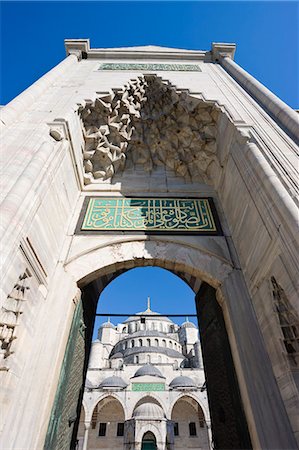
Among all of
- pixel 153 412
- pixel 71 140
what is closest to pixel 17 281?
pixel 71 140

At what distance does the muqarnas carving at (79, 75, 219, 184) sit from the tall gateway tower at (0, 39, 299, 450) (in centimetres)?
3

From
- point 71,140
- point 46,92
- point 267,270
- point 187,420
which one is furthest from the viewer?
point 187,420

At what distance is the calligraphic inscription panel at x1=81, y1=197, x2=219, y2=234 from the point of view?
413 centimetres

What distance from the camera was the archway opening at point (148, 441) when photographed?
21.8 m

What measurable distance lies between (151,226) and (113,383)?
1067 inches

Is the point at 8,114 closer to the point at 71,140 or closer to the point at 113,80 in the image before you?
the point at 71,140

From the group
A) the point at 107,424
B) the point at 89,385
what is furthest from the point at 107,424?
the point at 89,385

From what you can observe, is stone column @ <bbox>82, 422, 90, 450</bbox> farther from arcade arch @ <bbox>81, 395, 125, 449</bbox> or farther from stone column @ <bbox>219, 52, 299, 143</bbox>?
stone column @ <bbox>219, 52, 299, 143</bbox>

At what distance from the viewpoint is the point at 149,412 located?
21.8 meters

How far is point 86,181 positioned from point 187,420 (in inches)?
1112

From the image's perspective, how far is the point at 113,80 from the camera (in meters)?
5.28

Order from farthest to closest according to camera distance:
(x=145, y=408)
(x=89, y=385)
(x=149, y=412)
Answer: (x=89, y=385) → (x=145, y=408) → (x=149, y=412)

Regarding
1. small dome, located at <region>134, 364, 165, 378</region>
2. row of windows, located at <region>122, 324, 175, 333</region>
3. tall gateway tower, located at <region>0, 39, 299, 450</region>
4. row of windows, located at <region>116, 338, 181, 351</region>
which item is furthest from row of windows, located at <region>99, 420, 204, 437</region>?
tall gateway tower, located at <region>0, 39, 299, 450</region>

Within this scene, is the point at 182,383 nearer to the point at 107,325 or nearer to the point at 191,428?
the point at 191,428
